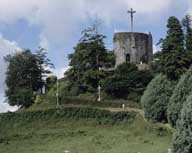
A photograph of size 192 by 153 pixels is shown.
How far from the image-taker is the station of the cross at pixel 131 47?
74.1 m

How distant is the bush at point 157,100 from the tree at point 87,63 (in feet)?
101

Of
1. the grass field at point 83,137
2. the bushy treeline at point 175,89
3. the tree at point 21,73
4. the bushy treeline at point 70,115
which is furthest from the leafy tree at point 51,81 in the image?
the grass field at point 83,137

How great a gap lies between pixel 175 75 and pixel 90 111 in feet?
26.3

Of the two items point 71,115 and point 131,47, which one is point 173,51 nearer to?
point 71,115

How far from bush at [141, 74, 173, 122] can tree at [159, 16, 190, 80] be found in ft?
77.3

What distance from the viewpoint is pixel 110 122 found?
49812 millimetres

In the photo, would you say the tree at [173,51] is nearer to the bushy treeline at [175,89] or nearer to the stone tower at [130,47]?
the bushy treeline at [175,89]

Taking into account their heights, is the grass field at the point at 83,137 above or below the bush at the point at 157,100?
below

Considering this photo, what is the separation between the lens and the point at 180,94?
68.6ft

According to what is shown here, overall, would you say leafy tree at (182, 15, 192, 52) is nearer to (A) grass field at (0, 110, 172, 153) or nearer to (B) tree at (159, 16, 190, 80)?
(B) tree at (159, 16, 190, 80)

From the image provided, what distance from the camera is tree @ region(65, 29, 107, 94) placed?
207ft

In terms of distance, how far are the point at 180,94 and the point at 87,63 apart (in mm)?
43591

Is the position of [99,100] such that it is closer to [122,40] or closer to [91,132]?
[91,132]

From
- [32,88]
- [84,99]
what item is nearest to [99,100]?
[84,99]
